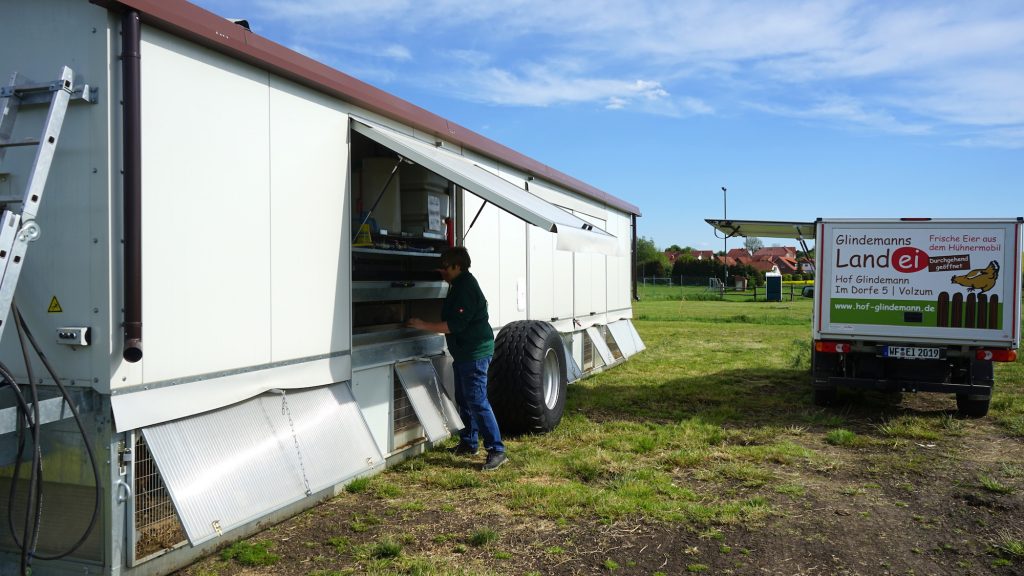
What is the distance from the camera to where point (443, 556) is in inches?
163

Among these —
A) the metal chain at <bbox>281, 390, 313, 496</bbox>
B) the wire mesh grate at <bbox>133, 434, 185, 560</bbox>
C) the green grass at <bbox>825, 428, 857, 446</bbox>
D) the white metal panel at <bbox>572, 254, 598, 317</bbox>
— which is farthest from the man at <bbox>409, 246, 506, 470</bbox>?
the white metal panel at <bbox>572, 254, 598, 317</bbox>

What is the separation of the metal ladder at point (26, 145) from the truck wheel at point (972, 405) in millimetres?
8311

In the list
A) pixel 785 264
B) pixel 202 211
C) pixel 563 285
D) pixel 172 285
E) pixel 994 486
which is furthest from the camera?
pixel 785 264

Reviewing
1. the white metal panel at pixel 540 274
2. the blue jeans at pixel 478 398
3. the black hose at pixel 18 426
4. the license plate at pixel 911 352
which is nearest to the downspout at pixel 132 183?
the black hose at pixel 18 426

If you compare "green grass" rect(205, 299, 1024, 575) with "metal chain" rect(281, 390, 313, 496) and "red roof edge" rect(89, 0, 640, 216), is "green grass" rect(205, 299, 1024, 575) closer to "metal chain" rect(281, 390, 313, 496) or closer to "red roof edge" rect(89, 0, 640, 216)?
"metal chain" rect(281, 390, 313, 496)

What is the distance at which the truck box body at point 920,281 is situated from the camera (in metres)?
7.53

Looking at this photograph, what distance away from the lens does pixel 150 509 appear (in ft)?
12.5

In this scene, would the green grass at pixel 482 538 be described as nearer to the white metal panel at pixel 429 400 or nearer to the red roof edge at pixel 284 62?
the white metal panel at pixel 429 400

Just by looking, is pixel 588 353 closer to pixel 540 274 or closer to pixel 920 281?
pixel 540 274

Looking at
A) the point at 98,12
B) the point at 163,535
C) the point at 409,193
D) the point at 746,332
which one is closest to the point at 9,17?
the point at 98,12

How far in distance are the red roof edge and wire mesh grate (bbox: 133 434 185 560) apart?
6.98 ft

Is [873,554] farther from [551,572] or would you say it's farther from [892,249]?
[892,249]

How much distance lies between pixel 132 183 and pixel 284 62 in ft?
4.92

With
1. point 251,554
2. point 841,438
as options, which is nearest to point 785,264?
point 841,438
